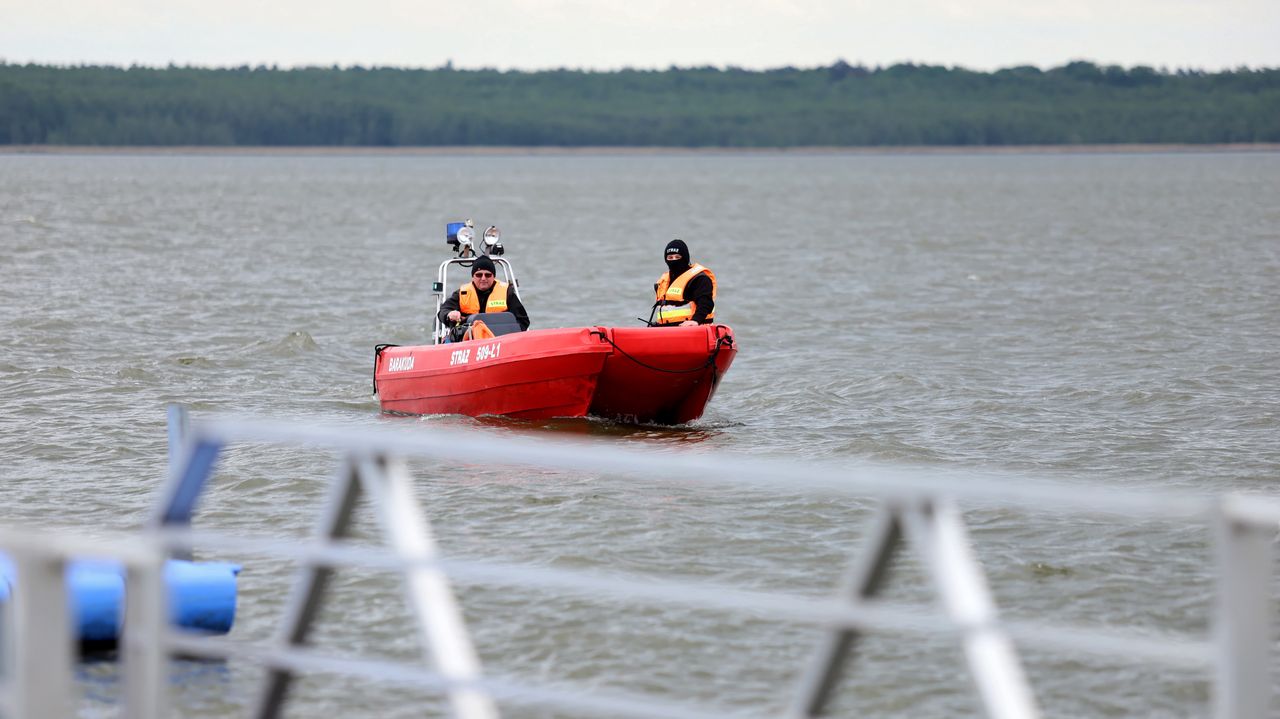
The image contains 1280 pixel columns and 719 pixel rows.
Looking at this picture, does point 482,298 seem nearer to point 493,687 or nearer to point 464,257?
point 464,257

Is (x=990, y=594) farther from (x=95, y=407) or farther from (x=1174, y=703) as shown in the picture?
(x=95, y=407)

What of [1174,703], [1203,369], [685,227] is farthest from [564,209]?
[1174,703]

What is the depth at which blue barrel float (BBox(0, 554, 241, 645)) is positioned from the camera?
6207mm

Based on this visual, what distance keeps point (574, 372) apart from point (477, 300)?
139cm

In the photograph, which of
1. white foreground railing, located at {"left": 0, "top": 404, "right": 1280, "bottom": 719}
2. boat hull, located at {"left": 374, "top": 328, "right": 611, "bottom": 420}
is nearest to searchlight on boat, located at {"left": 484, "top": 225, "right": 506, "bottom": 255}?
boat hull, located at {"left": 374, "top": 328, "right": 611, "bottom": 420}

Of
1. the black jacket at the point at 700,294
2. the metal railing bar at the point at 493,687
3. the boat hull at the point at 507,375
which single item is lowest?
the boat hull at the point at 507,375

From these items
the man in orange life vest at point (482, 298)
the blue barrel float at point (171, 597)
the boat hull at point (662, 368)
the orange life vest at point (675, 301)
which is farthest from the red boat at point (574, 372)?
the blue barrel float at point (171, 597)

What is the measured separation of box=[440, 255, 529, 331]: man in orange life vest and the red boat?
0.11 m

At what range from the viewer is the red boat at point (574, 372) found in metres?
12.2

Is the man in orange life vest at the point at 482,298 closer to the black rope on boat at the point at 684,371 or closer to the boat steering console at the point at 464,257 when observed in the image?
the boat steering console at the point at 464,257

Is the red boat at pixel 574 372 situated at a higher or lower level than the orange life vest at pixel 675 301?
lower

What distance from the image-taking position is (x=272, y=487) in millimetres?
10766

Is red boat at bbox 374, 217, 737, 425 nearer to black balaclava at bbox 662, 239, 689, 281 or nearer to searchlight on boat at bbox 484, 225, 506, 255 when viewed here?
searchlight on boat at bbox 484, 225, 506, 255

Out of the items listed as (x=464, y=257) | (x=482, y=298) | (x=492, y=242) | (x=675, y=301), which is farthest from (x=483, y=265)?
(x=675, y=301)
